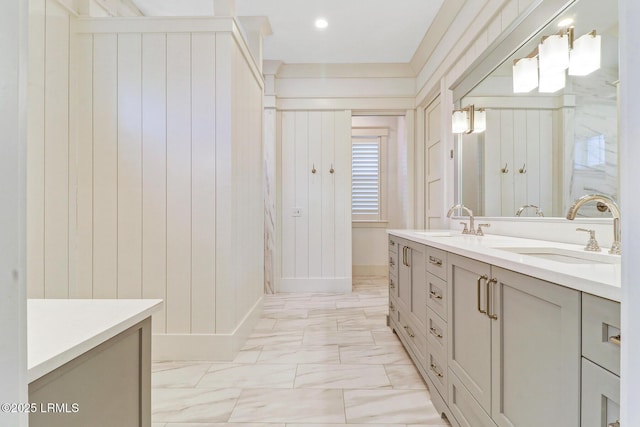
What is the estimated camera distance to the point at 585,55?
149 centimetres

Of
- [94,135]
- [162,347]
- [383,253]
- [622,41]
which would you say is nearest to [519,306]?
[622,41]

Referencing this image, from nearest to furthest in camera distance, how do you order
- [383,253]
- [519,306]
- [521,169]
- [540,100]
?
[519,306] → [540,100] → [521,169] → [383,253]

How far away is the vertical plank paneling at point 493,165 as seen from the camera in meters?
2.25

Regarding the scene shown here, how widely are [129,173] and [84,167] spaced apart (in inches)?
10.9

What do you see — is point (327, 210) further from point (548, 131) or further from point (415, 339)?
point (548, 131)

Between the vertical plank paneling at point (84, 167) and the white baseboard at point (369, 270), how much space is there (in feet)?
12.2

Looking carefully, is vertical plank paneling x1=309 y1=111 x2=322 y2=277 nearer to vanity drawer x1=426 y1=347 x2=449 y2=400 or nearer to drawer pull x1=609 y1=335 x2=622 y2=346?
vanity drawer x1=426 y1=347 x2=449 y2=400

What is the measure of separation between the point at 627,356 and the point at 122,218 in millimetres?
2381

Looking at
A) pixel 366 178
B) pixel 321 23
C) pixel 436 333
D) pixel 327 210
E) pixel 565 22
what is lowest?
pixel 436 333

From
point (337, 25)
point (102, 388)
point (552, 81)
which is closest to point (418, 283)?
point (552, 81)

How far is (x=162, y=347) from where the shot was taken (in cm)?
217

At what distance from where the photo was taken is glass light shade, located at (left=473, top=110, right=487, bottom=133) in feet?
7.89

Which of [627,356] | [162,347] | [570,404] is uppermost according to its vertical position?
[627,356]

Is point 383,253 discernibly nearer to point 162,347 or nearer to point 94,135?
point 162,347
